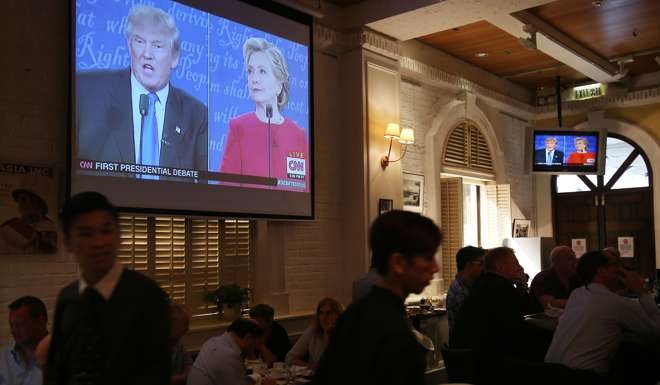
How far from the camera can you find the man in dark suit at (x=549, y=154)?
29.2ft

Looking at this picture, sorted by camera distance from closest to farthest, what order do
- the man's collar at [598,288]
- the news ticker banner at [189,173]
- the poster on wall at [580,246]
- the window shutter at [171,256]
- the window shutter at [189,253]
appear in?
the man's collar at [598,288] → the news ticker banner at [189,173] → the window shutter at [189,253] → the window shutter at [171,256] → the poster on wall at [580,246]

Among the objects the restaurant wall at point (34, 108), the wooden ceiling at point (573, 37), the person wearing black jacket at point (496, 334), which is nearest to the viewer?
the person wearing black jacket at point (496, 334)

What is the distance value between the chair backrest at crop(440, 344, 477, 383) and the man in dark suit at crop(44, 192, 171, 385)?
7.91 feet

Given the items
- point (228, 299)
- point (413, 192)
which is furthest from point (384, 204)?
point (228, 299)

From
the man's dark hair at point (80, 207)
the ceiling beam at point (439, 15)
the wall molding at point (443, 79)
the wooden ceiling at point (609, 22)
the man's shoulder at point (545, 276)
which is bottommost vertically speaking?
the man's shoulder at point (545, 276)

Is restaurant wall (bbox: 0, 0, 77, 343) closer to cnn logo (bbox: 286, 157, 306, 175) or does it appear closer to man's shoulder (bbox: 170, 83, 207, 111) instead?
man's shoulder (bbox: 170, 83, 207, 111)

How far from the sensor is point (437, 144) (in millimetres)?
8102

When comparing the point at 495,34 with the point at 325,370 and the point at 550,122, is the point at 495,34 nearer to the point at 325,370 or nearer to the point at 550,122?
the point at 550,122

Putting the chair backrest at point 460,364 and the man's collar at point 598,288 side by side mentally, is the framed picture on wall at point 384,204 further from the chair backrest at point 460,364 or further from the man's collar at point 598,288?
the man's collar at point 598,288

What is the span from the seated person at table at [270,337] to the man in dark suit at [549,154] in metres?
5.25

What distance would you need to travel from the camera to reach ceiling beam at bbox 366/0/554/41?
6188 millimetres

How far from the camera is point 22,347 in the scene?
10.8 feet

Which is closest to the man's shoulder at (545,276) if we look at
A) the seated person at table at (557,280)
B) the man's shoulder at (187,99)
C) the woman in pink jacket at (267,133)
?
the seated person at table at (557,280)

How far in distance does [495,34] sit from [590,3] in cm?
118
